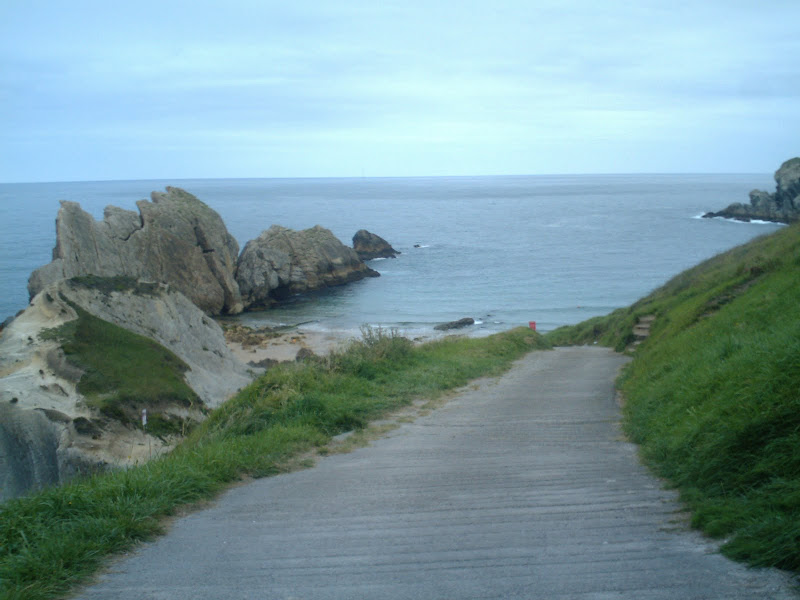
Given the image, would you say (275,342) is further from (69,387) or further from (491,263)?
(491,263)

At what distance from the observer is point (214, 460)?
716 centimetres

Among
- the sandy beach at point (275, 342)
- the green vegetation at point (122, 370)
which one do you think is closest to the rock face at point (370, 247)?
the sandy beach at point (275, 342)

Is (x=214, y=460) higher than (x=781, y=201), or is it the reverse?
(x=781, y=201)

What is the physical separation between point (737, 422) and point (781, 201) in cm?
9305

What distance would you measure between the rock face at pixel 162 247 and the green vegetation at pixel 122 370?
2560cm

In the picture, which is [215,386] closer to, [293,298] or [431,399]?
[431,399]

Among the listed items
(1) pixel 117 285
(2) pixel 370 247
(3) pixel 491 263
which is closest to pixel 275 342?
(1) pixel 117 285

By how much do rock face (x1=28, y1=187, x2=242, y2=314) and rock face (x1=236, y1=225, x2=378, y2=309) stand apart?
173 cm

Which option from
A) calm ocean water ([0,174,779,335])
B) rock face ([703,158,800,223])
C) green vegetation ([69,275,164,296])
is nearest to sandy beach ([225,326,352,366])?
calm ocean water ([0,174,779,335])

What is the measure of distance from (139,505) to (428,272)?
204 feet

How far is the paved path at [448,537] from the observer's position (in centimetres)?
425

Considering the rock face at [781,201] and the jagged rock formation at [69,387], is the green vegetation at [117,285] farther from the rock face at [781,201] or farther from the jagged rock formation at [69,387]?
the rock face at [781,201]

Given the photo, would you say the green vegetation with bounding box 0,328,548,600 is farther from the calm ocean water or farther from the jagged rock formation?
the calm ocean water

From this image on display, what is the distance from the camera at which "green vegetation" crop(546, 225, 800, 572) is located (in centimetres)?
458
